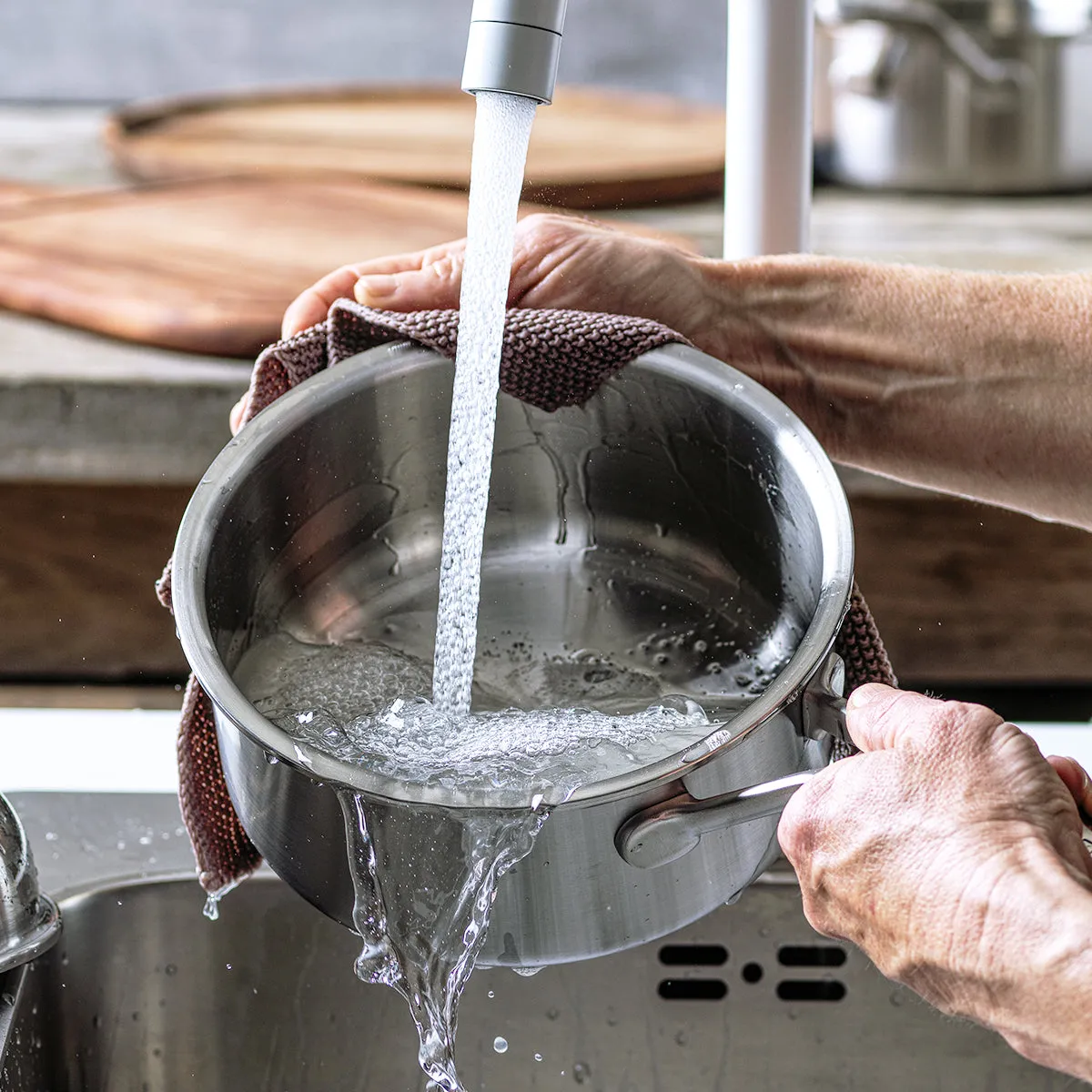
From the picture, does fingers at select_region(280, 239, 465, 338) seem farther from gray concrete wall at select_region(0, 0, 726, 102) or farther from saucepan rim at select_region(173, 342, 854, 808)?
gray concrete wall at select_region(0, 0, 726, 102)

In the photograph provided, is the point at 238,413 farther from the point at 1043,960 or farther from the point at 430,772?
the point at 1043,960

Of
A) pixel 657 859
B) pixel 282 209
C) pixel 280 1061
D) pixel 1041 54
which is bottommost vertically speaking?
pixel 280 1061

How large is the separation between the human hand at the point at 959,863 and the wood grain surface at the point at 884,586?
1.91 feet

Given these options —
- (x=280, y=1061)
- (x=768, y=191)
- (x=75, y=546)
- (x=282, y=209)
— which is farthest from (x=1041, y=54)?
(x=280, y=1061)

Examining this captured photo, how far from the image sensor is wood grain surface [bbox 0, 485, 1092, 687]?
0.95 metres

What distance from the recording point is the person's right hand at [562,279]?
0.52m

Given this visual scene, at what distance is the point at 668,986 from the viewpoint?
0.52m

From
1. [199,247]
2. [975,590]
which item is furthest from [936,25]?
[199,247]

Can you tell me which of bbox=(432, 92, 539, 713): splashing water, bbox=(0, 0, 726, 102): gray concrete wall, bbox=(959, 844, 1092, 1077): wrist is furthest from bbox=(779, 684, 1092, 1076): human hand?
bbox=(0, 0, 726, 102): gray concrete wall

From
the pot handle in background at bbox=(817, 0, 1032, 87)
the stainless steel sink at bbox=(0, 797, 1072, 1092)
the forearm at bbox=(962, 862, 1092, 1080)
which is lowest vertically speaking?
the stainless steel sink at bbox=(0, 797, 1072, 1092)

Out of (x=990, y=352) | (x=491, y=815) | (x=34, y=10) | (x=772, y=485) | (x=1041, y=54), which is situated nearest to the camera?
(x=491, y=815)

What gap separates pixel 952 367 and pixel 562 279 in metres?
0.17

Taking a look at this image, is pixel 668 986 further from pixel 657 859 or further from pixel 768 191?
pixel 768 191

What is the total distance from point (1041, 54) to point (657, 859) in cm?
95
